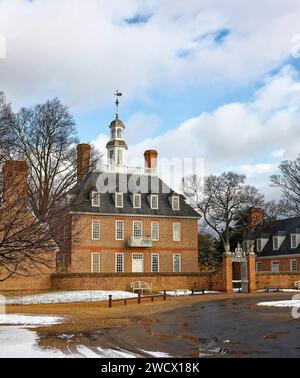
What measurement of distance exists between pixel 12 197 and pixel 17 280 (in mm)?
22029

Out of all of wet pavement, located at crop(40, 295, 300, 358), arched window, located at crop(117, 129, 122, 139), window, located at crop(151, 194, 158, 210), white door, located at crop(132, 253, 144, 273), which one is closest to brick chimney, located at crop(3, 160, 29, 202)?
wet pavement, located at crop(40, 295, 300, 358)

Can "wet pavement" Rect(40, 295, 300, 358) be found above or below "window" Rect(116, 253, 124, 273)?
below

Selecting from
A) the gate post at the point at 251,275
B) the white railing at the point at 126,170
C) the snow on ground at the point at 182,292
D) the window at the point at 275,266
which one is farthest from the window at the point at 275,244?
the snow on ground at the point at 182,292

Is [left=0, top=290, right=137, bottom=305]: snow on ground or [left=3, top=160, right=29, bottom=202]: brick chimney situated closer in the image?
[left=3, top=160, right=29, bottom=202]: brick chimney

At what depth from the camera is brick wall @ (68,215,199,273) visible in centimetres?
4509

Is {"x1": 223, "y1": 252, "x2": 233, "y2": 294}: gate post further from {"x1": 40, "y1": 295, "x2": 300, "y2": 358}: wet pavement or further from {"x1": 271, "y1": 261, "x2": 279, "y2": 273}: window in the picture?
{"x1": 40, "y1": 295, "x2": 300, "y2": 358}: wet pavement

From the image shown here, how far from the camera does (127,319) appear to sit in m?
21.4

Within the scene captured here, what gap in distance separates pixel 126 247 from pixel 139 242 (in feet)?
4.29

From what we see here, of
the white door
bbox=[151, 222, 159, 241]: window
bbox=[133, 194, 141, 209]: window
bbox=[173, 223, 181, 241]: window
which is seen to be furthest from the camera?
bbox=[173, 223, 181, 241]: window

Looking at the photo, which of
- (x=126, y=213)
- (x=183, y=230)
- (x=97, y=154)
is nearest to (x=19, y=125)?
(x=97, y=154)

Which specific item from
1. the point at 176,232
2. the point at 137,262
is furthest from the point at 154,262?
the point at 176,232

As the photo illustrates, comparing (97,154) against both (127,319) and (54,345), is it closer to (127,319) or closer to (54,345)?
(127,319)

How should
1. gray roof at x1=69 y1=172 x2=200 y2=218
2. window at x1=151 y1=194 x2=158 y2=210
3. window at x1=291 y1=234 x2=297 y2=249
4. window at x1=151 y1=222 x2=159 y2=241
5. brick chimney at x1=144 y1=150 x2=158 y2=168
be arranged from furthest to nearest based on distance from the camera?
brick chimney at x1=144 y1=150 x2=158 y2=168 → window at x1=291 y1=234 x2=297 y2=249 → window at x1=151 y1=194 x2=158 y2=210 → window at x1=151 y1=222 x2=159 y2=241 → gray roof at x1=69 y1=172 x2=200 y2=218

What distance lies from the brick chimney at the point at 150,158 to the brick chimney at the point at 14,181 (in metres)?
36.0
